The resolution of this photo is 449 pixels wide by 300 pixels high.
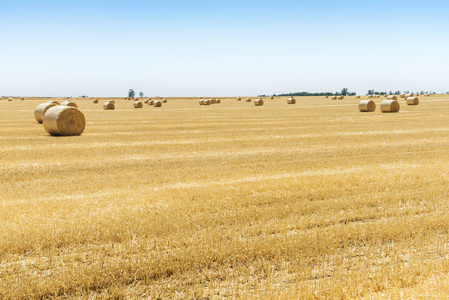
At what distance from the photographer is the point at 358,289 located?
518 cm

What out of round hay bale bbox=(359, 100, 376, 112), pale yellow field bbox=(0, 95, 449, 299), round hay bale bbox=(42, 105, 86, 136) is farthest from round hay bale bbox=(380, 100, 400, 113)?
round hay bale bbox=(42, 105, 86, 136)

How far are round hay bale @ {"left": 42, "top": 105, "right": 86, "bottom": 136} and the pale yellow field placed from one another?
7.40 m

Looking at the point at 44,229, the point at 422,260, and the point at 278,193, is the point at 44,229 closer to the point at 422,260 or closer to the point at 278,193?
the point at 278,193

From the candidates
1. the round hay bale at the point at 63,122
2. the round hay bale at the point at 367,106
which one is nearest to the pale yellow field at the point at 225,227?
the round hay bale at the point at 63,122

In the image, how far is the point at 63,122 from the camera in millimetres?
22422

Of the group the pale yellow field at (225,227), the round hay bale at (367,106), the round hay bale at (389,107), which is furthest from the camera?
the round hay bale at (367,106)

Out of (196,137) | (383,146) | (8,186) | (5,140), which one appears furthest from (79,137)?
(383,146)

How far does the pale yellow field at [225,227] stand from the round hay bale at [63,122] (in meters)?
7.40

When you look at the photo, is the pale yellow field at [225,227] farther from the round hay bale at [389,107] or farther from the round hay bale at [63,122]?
the round hay bale at [389,107]

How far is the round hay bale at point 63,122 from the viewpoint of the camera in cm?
2236

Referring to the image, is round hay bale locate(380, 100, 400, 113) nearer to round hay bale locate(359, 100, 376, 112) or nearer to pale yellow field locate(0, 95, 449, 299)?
round hay bale locate(359, 100, 376, 112)

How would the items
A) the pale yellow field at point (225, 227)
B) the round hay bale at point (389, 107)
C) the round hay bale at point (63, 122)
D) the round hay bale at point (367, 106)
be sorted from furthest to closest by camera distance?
the round hay bale at point (367, 106)
the round hay bale at point (389, 107)
the round hay bale at point (63, 122)
the pale yellow field at point (225, 227)

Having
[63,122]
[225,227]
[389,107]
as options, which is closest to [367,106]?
[389,107]

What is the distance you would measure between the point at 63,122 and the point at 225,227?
1723 cm
